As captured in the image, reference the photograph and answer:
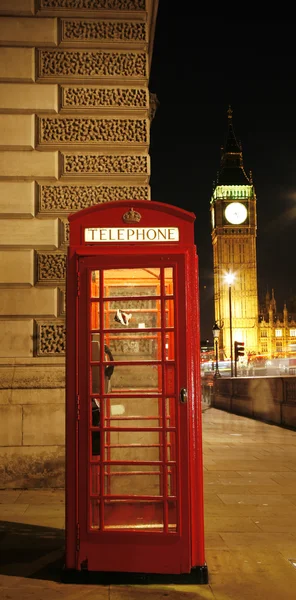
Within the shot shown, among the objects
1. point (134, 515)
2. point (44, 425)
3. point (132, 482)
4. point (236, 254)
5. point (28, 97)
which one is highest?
point (236, 254)

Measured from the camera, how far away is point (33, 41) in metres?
7.47

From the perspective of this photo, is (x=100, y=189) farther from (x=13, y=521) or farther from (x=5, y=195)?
(x=13, y=521)

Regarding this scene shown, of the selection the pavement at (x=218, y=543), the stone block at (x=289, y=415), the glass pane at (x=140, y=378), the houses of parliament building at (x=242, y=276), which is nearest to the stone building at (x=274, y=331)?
the houses of parliament building at (x=242, y=276)

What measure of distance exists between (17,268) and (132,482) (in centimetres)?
358

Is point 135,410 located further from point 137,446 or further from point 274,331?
point 274,331

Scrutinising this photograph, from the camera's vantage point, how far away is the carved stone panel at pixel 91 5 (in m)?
7.49

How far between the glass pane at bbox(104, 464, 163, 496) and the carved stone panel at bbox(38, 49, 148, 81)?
4923 millimetres

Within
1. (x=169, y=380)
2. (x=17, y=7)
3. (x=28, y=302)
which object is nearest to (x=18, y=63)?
(x=17, y=7)

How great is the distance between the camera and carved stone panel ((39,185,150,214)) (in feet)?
24.0

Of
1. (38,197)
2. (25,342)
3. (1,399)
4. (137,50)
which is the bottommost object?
(1,399)

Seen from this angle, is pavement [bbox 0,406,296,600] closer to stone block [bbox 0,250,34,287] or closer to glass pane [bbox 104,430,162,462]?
glass pane [bbox 104,430,162,462]

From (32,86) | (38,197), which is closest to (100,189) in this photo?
(38,197)

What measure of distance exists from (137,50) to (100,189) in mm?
1774

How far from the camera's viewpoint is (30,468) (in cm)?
686
